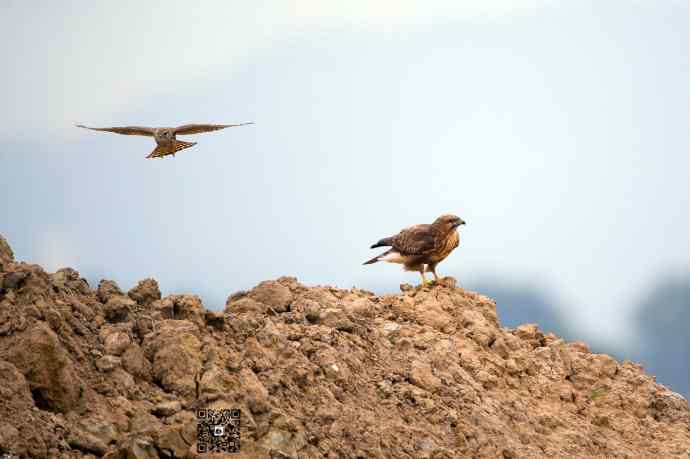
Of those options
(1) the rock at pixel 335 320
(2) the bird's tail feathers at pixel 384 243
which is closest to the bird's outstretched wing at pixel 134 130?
Answer: (2) the bird's tail feathers at pixel 384 243

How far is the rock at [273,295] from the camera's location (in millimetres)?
16078

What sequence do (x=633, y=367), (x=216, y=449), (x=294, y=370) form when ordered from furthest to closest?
1. (x=633, y=367)
2. (x=294, y=370)
3. (x=216, y=449)

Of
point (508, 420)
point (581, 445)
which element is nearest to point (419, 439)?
point (508, 420)

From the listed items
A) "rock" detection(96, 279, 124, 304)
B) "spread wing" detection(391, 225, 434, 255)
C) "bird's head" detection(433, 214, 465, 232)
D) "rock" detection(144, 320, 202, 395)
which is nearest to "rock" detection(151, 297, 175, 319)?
"rock" detection(96, 279, 124, 304)

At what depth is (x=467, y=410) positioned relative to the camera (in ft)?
50.0

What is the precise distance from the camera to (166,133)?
813 inches

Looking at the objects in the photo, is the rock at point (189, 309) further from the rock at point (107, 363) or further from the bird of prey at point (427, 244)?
the bird of prey at point (427, 244)

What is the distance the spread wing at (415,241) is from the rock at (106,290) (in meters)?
6.21

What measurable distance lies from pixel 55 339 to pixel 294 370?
3168 millimetres

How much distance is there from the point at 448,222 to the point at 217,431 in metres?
8.19

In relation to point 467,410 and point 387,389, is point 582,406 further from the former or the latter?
point 387,389

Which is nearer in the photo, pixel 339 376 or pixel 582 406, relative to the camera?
pixel 339 376

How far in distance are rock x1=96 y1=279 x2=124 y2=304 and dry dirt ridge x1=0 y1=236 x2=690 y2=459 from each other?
0.09 ft

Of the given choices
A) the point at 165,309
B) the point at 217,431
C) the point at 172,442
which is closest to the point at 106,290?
the point at 165,309
